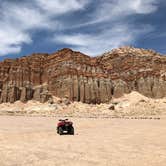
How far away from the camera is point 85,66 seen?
147250 millimetres

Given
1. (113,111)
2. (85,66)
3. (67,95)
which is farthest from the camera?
(85,66)

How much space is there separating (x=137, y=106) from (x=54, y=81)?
1737 inches

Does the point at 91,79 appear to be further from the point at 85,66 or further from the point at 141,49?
the point at 141,49

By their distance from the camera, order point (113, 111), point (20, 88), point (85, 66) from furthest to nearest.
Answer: point (85, 66) < point (20, 88) < point (113, 111)

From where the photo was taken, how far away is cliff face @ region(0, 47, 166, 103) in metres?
133

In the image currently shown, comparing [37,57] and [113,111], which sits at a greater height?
[37,57]

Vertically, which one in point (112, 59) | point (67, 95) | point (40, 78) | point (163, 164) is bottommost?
point (163, 164)

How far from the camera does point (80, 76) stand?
451 feet

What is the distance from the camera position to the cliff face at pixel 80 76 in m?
133

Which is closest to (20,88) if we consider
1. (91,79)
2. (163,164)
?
(91,79)

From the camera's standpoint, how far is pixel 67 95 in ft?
422

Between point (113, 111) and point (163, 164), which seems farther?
point (113, 111)

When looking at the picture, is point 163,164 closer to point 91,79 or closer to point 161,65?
point 91,79

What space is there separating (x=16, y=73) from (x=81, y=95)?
34923 mm
